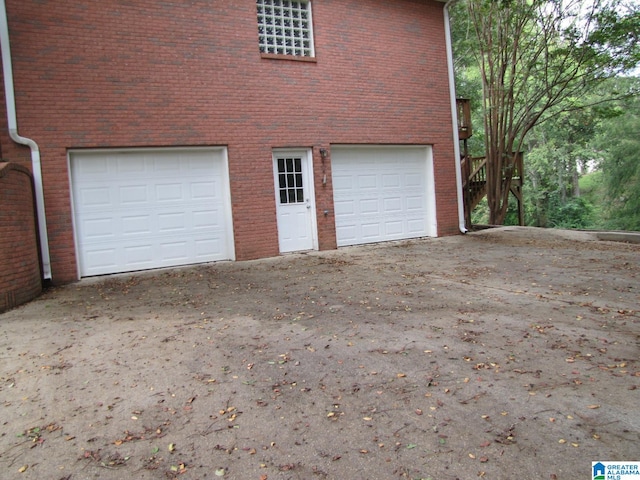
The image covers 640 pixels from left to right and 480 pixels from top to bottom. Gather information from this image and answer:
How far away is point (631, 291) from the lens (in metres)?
5.71

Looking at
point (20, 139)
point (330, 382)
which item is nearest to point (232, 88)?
point (20, 139)

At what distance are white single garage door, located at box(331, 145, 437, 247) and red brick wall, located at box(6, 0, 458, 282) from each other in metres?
0.31

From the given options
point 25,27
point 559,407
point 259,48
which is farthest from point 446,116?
point 559,407

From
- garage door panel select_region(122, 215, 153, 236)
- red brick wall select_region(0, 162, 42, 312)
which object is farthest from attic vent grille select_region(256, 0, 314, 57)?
red brick wall select_region(0, 162, 42, 312)

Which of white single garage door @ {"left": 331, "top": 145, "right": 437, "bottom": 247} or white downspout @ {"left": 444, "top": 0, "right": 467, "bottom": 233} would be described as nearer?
white single garage door @ {"left": 331, "top": 145, "right": 437, "bottom": 247}

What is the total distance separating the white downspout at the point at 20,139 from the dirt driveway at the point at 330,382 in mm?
1547

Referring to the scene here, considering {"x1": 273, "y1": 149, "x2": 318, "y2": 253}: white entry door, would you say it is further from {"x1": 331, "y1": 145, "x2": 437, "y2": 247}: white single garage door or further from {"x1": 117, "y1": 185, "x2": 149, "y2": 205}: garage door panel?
{"x1": 117, "y1": 185, "x2": 149, "y2": 205}: garage door panel

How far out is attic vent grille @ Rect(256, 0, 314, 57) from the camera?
9.47m

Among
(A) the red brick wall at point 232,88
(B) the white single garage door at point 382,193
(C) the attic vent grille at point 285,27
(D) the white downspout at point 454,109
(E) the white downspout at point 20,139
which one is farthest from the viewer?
(D) the white downspout at point 454,109

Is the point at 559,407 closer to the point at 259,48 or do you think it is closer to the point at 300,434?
the point at 300,434

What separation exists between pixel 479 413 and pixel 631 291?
159 inches

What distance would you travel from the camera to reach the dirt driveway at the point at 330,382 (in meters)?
2.51

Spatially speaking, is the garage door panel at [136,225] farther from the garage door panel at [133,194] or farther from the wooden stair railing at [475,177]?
the wooden stair railing at [475,177]

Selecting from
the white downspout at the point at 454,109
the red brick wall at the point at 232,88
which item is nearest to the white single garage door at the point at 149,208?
the red brick wall at the point at 232,88
